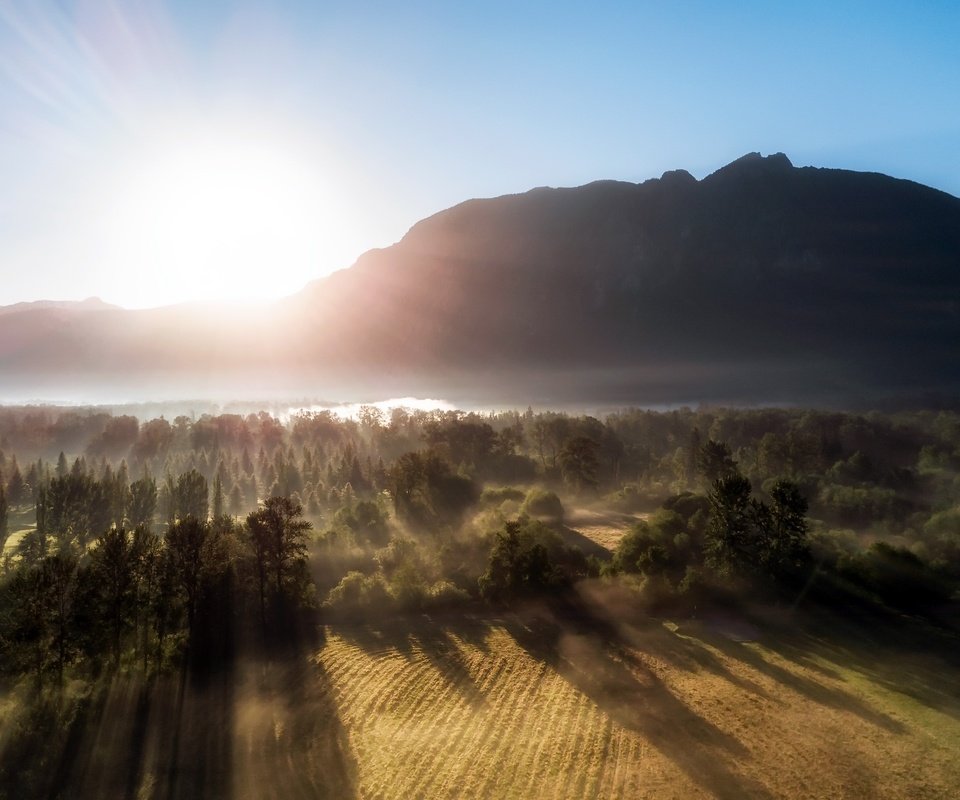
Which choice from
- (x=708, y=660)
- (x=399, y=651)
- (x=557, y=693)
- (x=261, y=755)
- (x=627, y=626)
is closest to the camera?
(x=261, y=755)

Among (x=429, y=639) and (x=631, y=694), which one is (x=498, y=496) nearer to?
(x=429, y=639)

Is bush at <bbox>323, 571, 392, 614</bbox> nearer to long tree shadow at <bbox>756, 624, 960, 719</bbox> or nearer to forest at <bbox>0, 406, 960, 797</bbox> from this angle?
forest at <bbox>0, 406, 960, 797</bbox>

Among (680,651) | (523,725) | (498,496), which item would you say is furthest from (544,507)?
(523,725)

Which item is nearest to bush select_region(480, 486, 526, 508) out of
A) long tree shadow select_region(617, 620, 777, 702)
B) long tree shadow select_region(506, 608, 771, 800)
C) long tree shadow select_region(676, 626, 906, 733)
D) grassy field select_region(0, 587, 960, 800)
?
long tree shadow select_region(506, 608, 771, 800)

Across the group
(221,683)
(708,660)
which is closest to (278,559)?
(221,683)

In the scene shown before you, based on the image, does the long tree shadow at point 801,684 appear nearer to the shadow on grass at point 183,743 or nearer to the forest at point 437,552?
the forest at point 437,552

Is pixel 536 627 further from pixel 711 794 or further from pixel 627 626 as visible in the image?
pixel 711 794
